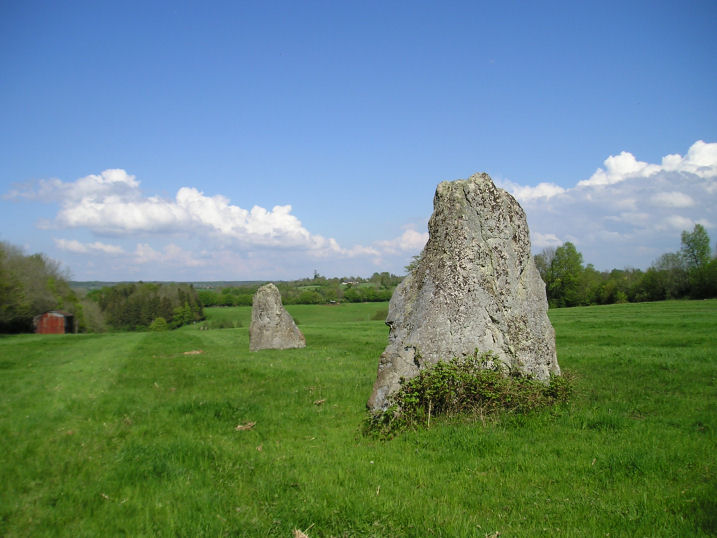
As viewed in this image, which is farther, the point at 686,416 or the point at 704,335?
the point at 704,335

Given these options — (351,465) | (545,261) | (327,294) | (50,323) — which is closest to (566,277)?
(545,261)

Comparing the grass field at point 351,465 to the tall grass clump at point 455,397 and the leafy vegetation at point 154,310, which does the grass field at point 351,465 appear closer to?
the tall grass clump at point 455,397

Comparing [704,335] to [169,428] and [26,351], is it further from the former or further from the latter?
[26,351]

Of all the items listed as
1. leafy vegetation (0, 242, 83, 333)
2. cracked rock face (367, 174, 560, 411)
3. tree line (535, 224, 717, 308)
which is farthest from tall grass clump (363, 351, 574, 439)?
→ tree line (535, 224, 717, 308)

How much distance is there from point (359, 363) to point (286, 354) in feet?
17.3

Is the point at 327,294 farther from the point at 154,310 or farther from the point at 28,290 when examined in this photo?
the point at 28,290

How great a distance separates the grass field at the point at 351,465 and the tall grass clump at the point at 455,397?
15.8 inches

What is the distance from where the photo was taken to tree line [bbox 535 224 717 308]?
206 feet

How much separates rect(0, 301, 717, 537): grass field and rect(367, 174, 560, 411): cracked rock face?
1.36m

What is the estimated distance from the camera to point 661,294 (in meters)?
67.8

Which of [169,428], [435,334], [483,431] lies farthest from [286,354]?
[483,431]

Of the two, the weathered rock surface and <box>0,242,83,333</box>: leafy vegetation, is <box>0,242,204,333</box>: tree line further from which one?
the weathered rock surface

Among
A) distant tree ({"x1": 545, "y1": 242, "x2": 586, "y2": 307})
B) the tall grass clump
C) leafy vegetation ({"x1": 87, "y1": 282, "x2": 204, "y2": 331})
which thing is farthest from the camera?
leafy vegetation ({"x1": 87, "y1": 282, "x2": 204, "y2": 331})

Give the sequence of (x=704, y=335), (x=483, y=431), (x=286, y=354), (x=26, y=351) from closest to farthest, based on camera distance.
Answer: (x=483, y=431), (x=704, y=335), (x=286, y=354), (x=26, y=351)
